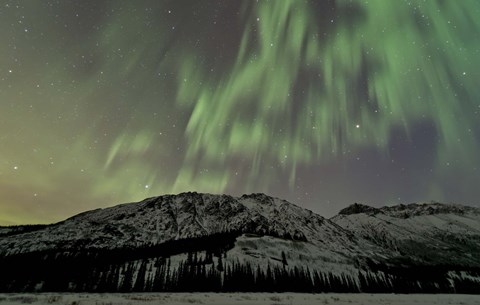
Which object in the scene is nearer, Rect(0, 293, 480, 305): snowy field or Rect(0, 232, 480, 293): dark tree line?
Rect(0, 293, 480, 305): snowy field

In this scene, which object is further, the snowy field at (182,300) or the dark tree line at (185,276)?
the dark tree line at (185,276)

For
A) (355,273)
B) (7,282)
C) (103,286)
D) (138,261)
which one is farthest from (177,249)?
(355,273)

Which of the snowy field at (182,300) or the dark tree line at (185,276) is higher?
the dark tree line at (185,276)

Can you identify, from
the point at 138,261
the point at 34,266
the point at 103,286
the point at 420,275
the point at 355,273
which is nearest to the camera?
the point at 103,286

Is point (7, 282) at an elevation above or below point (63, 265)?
below

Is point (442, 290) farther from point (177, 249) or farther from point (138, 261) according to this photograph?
point (138, 261)

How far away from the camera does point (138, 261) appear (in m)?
173

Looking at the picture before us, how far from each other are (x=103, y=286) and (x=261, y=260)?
78343 mm

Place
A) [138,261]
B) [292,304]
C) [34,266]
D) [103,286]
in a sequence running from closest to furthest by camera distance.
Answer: [292,304]
[103,286]
[34,266]
[138,261]

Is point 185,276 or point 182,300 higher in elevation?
point 185,276

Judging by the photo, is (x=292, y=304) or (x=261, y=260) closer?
(x=292, y=304)

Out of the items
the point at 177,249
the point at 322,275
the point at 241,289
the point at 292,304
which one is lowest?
the point at 292,304

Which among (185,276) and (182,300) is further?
(185,276)

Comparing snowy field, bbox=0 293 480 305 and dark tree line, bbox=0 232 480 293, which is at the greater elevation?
dark tree line, bbox=0 232 480 293
